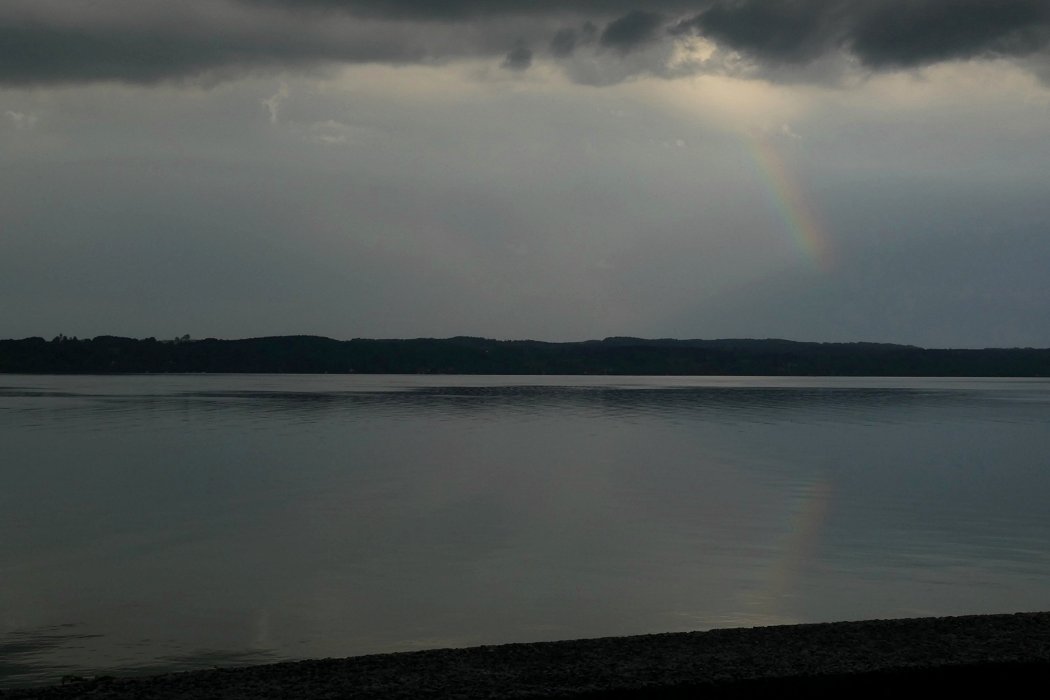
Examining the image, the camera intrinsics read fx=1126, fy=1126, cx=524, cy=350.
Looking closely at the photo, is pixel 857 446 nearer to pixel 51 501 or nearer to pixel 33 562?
pixel 51 501

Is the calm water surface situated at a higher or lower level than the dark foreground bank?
lower

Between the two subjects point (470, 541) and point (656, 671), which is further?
point (470, 541)

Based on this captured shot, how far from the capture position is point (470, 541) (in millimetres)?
14273

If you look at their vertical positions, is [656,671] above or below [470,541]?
above

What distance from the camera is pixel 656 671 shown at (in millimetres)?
5988

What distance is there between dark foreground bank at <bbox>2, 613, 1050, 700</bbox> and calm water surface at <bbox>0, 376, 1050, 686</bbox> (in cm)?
236

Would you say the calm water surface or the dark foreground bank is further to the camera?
the calm water surface

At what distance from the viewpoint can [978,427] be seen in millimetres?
39750

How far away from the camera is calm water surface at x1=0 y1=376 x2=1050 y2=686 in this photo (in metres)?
9.58

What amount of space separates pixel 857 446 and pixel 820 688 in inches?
1017

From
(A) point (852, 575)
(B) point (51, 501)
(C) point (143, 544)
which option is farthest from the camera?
(B) point (51, 501)

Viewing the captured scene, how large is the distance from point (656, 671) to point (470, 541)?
8.43 metres

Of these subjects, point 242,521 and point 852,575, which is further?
point 242,521

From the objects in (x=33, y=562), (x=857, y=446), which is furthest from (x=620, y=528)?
(x=857, y=446)
